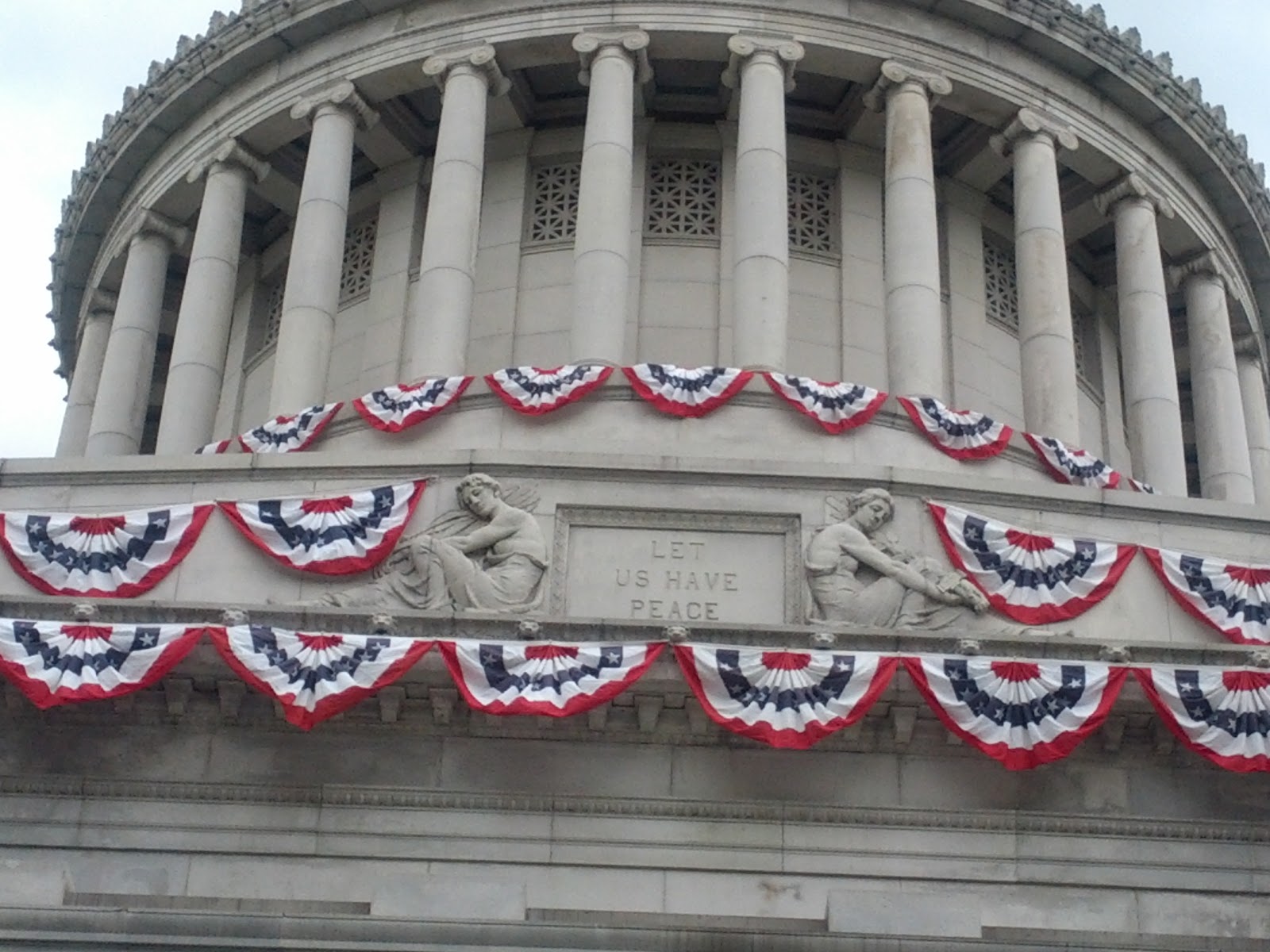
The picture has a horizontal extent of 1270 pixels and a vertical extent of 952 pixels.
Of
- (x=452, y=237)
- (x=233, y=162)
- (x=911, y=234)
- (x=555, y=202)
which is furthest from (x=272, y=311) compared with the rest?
(x=911, y=234)

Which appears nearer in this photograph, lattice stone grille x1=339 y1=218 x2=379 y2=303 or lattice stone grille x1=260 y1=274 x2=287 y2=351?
lattice stone grille x1=339 y1=218 x2=379 y2=303

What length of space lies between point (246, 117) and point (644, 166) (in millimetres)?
8378

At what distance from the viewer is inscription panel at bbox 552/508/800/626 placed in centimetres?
2545

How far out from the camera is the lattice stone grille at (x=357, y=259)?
4075cm

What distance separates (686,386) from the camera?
30906mm

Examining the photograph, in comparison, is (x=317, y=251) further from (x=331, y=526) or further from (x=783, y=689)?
(x=783, y=689)

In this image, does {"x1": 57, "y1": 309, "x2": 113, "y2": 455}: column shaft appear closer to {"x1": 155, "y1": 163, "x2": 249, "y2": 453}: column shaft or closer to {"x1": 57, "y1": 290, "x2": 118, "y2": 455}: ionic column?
{"x1": 57, "y1": 290, "x2": 118, "y2": 455}: ionic column

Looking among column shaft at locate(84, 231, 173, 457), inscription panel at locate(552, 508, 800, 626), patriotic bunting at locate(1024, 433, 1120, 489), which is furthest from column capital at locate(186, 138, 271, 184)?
inscription panel at locate(552, 508, 800, 626)

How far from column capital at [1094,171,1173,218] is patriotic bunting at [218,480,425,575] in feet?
65.5

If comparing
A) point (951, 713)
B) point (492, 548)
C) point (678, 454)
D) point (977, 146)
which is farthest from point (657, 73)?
point (951, 713)

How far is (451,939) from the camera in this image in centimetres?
2123

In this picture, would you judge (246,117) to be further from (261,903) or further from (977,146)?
(261,903)

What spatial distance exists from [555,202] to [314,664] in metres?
18.4

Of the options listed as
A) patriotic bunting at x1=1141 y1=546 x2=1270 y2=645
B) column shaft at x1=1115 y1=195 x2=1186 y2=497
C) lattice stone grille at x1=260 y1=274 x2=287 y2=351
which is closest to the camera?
patriotic bunting at x1=1141 y1=546 x2=1270 y2=645
